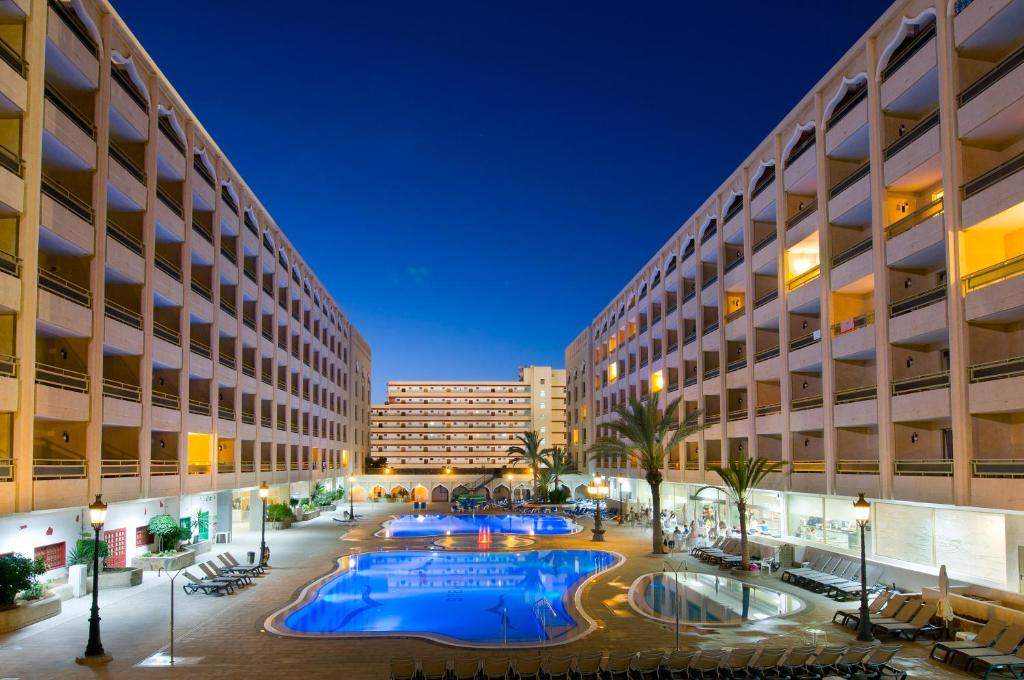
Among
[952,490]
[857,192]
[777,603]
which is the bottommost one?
[777,603]

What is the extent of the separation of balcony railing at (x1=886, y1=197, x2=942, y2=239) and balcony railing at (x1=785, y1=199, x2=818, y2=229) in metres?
5.67

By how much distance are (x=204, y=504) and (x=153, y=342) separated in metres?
14.4

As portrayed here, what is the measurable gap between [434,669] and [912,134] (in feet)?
70.5

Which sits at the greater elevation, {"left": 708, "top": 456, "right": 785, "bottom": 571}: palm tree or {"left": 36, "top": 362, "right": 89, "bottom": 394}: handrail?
{"left": 36, "top": 362, "right": 89, "bottom": 394}: handrail

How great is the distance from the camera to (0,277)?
22.3 m

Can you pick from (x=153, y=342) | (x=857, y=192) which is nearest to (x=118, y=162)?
(x=153, y=342)

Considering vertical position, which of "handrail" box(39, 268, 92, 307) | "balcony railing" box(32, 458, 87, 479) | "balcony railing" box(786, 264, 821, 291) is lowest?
"balcony railing" box(32, 458, 87, 479)

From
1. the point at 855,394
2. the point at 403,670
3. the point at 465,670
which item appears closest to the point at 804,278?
the point at 855,394

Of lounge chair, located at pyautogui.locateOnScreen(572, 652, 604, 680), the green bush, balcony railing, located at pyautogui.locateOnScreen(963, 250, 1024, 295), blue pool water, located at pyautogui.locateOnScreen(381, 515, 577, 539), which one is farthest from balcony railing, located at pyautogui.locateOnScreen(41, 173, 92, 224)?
blue pool water, located at pyautogui.locateOnScreen(381, 515, 577, 539)

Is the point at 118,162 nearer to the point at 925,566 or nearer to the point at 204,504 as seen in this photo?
the point at 204,504

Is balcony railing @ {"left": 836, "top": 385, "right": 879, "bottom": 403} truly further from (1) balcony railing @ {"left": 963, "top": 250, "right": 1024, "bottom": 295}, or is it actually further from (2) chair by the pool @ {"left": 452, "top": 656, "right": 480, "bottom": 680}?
(2) chair by the pool @ {"left": 452, "top": 656, "right": 480, "bottom": 680}

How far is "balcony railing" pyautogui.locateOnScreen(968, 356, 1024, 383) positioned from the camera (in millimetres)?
22062

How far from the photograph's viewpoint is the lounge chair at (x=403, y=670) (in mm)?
17719

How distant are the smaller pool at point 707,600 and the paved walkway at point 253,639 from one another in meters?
0.66
